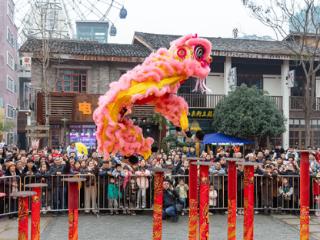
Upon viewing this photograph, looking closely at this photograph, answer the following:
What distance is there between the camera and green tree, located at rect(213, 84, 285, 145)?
18.6 metres

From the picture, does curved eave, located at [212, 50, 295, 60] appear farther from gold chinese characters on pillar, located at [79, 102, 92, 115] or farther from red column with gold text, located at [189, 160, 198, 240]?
red column with gold text, located at [189, 160, 198, 240]

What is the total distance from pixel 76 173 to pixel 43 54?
9.54 metres

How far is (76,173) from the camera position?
Answer: 33.1 feet

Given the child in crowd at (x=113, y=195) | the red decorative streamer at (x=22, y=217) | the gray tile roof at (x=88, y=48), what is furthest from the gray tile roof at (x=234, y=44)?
the red decorative streamer at (x=22, y=217)

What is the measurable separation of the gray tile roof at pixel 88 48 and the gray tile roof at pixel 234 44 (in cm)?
57

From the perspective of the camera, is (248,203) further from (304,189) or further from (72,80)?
(72,80)

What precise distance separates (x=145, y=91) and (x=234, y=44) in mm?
18998

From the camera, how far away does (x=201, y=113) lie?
21062 mm

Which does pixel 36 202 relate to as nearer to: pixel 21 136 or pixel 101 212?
pixel 101 212

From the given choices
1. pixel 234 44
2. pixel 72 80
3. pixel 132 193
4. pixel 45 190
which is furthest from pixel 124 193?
pixel 234 44

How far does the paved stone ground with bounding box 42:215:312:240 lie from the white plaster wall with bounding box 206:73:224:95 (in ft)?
41.7

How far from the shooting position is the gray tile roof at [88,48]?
67.7 ft

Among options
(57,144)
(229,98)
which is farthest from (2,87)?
(229,98)

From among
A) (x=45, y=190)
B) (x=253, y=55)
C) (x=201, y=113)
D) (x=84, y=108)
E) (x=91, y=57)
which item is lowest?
(x=45, y=190)
